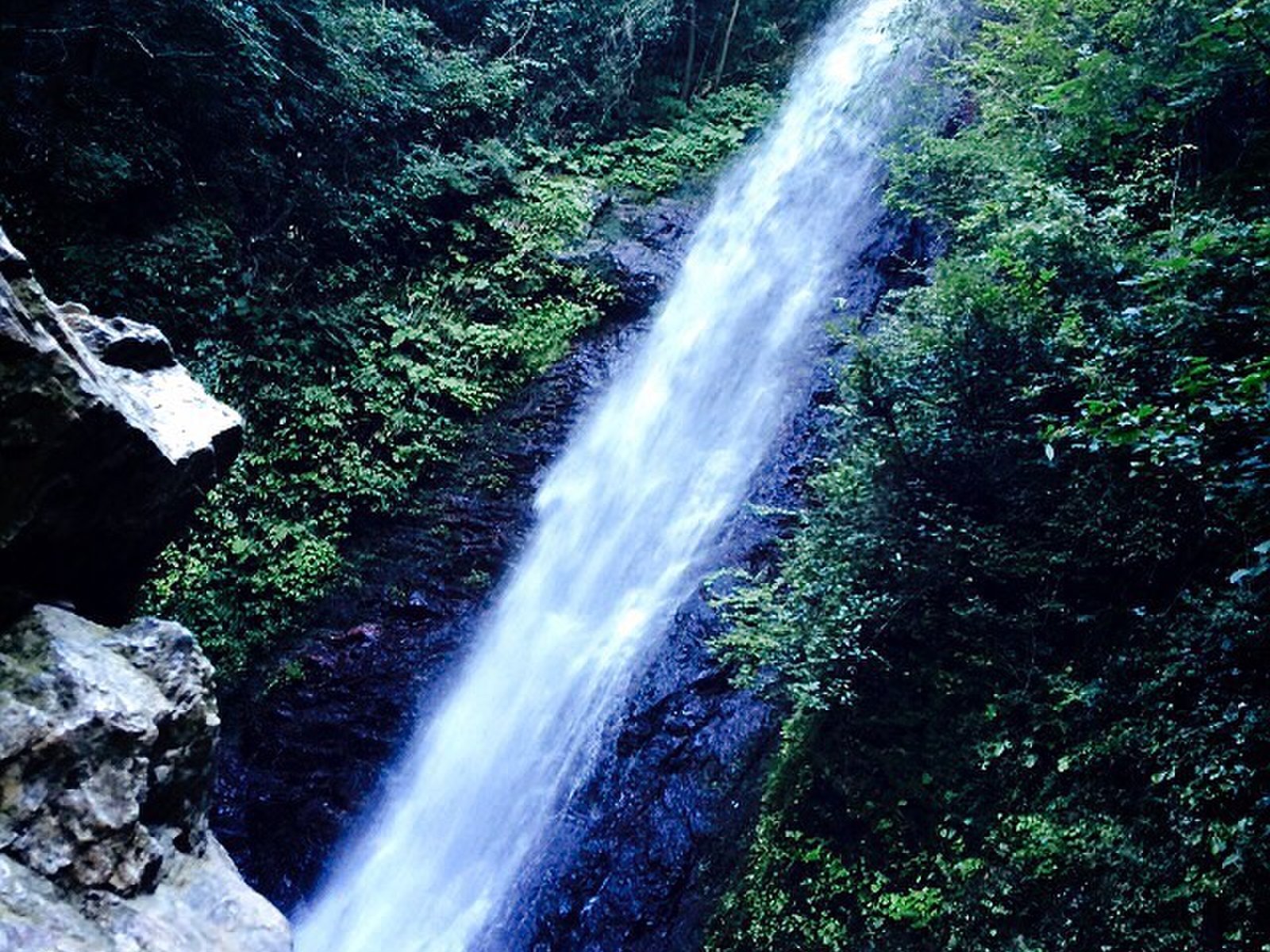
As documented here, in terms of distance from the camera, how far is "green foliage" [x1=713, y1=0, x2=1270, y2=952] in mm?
4336

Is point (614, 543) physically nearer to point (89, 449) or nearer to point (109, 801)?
point (89, 449)

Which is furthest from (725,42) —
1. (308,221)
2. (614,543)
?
(614,543)

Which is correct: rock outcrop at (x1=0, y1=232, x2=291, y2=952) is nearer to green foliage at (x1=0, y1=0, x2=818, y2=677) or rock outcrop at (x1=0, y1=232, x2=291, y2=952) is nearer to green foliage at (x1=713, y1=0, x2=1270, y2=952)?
green foliage at (x1=713, y1=0, x2=1270, y2=952)

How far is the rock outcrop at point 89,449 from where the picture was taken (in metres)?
4.44

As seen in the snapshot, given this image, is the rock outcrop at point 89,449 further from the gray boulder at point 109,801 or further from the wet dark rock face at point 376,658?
the wet dark rock face at point 376,658

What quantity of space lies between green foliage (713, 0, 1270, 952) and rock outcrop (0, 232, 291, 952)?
3599mm

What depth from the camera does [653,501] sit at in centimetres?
995

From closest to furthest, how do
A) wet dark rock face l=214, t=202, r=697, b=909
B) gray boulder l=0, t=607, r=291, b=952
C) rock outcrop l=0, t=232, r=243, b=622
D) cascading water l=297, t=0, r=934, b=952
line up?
gray boulder l=0, t=607, r=291, b=952
rock outcrop l=0, t=232, r=243, b=622
cascading water l=297, t=0, r=934, b=952
wet dark rock face l=214, t=202, r=697, b=909

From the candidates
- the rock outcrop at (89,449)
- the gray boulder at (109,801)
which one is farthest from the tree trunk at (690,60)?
the gray boulder at (109,801)

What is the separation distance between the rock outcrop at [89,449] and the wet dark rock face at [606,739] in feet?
11.5

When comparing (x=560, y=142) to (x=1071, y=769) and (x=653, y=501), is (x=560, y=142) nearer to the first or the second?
(x=653, y=501)

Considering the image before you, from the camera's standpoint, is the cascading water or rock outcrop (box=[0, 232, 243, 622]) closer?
rock outcrop (box=[0, 232, 243, 622])

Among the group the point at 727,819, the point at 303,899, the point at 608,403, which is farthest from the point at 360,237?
the point at 727,819

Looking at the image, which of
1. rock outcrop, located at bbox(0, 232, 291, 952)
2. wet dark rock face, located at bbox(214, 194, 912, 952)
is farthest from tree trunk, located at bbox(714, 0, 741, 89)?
rock outcrop, located at bbox(0, 232, 291, 952)
